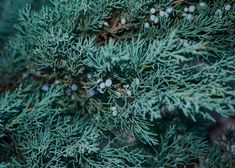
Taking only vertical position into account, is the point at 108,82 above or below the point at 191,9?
below

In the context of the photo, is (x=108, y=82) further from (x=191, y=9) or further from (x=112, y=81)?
(x=191, y=9)

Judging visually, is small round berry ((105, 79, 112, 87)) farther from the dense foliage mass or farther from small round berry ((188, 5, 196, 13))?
small round berry ((188, 5, 196, 13))

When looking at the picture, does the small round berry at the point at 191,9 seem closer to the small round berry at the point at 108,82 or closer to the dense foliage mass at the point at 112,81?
the dense foliage mass at the point at 112,81

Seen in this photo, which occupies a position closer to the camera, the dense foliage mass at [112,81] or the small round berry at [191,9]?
the dense foliage mass at [112,81]

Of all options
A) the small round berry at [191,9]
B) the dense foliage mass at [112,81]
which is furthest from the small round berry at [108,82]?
the small round berry at [191,9]

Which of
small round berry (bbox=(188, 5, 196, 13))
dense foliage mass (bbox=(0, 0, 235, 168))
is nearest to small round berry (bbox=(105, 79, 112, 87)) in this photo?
dense foliage mass (bbox=(0, 0, 235, 168))

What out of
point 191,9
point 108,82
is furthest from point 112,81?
point 191,9

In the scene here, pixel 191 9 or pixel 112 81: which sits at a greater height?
pixel 191 9

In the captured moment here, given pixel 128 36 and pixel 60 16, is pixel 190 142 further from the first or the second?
pixel 60 16

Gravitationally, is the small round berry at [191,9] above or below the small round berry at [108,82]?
above
